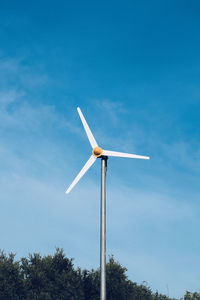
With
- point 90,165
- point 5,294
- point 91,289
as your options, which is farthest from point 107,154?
point 91,289

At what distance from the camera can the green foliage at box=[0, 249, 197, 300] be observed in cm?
7150

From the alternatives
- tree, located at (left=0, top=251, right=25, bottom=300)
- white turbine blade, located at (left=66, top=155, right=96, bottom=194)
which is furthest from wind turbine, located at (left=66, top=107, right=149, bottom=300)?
tree, located at (left=0, top=251, right=25, bottom=300)

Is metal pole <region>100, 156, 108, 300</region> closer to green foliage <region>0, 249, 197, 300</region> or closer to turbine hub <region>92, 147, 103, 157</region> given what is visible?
turbine hub <region>92, 147, 103, 157</region>

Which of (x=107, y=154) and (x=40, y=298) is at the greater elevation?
(x=107, y=154)

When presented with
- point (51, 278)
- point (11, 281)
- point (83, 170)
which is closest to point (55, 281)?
point (51, 278)

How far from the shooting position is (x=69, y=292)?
244ft

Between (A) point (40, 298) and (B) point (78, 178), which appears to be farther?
(A) point (40, 298)

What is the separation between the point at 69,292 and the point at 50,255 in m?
8.42

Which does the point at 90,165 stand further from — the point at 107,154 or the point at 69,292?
the point at 69,292

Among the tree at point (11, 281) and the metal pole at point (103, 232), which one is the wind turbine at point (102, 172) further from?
the tree at point (11, 281)

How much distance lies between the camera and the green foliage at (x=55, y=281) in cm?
7150

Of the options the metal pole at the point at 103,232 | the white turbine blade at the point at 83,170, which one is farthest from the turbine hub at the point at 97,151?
the white turbine blade at the point at 83,170

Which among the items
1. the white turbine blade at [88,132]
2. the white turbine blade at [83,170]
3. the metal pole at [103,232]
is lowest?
the metal pole at [103,232]

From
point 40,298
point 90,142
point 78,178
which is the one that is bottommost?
point 40,298
